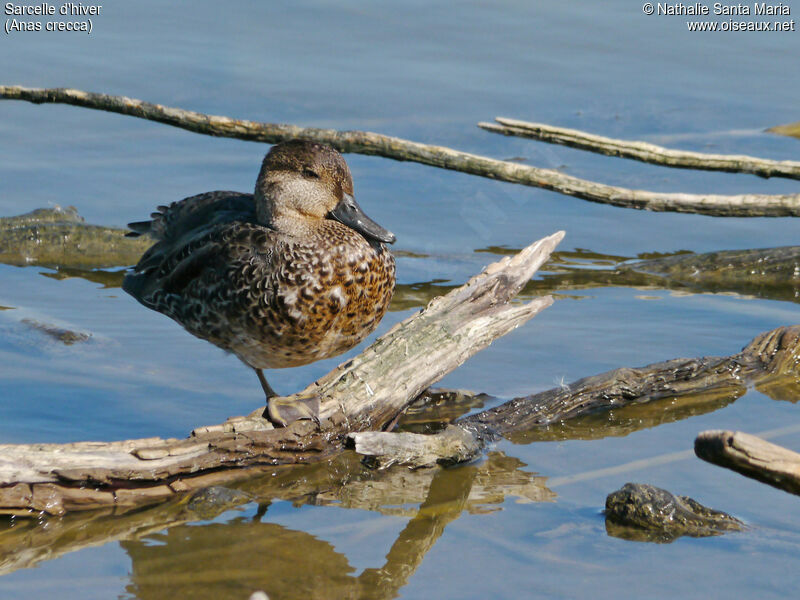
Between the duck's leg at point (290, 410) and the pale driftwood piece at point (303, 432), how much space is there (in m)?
0.03

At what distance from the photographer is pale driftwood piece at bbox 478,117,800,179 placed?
274 inches

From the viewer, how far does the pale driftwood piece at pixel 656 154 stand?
22.8 ft

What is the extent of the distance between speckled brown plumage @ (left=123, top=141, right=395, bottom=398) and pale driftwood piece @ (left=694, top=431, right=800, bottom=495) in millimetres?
2048

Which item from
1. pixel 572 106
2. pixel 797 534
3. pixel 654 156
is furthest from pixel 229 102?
pixel 797 534

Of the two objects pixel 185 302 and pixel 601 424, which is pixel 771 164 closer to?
pixel 601 424

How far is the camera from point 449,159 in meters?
7.08

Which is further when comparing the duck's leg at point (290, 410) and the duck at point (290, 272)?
the duck at point (290, 272)

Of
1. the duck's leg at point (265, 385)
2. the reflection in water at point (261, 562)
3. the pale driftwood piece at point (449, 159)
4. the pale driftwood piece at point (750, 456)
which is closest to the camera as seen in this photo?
the pale driftwood piece at point (750, 456)

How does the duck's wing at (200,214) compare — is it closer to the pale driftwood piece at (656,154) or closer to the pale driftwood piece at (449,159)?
the pale driftwood piece at (449,159)

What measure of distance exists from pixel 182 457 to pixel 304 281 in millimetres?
881

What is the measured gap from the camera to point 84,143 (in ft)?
30.2

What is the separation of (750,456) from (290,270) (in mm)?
2233

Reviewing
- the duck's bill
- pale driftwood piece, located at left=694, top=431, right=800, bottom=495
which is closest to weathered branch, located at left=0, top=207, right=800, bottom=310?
the duck's bill

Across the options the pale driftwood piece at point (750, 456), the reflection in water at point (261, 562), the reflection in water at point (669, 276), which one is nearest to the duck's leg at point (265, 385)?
the reflection in water at point (261, 562)
